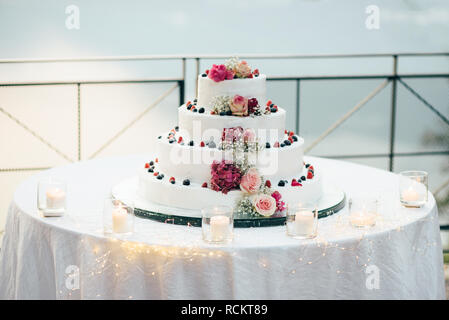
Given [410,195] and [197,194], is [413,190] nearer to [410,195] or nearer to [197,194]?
[410,195]

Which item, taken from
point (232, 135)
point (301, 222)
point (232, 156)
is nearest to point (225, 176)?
point (232, 156)

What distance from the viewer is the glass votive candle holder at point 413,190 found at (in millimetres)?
4082

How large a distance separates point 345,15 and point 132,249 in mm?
10136

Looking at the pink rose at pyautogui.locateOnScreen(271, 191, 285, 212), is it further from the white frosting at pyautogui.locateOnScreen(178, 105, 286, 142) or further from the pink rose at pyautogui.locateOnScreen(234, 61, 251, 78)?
the pink rose at pyautogui.locateOnScreen(234, 61, 251, 78)

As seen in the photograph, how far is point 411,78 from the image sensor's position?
23.1 ft

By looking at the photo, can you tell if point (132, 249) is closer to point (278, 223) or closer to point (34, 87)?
point (278, 223)

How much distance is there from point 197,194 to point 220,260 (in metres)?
0.62

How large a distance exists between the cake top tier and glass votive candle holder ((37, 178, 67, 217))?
101 centimetres

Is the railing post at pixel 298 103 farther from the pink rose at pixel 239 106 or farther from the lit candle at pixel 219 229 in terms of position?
the lit candle at pixel 219 229

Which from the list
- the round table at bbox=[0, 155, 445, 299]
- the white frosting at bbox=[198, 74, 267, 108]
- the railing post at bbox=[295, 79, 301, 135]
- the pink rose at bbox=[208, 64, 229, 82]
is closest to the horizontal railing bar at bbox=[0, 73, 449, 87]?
the railing post at bbox=[295, 79, 301, 135]

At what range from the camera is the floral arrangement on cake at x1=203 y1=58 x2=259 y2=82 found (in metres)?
3.92

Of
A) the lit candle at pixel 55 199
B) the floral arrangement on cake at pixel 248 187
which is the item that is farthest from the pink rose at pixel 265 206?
the lit candle at pixel 55 199

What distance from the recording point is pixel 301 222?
348cm
